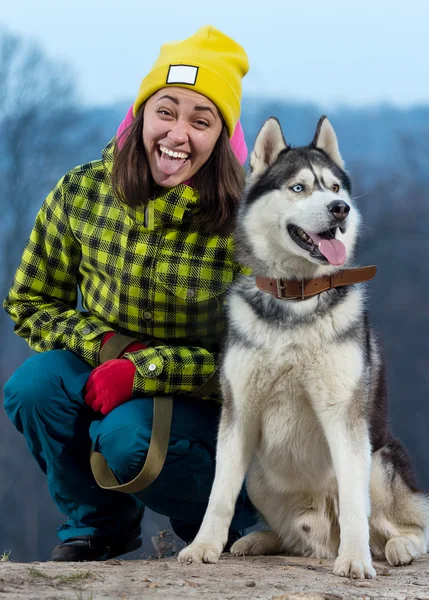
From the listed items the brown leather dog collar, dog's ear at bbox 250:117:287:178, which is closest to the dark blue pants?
the brown leather dog collar

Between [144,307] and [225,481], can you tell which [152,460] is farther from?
[144,307]

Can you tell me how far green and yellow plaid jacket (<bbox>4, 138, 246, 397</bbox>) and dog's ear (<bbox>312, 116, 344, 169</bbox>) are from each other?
0.47 m

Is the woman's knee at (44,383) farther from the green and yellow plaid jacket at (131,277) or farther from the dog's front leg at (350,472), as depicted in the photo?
the dog's front leg at (350,472)

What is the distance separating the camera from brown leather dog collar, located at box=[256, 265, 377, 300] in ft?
7.34

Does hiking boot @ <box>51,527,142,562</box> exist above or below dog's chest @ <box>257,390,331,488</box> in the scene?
below

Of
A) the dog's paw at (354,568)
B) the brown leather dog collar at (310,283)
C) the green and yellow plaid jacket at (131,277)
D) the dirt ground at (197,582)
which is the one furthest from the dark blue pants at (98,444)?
the dog's paw at (354,568)

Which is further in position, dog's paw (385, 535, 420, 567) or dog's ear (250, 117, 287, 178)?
dog's ear (250, 117, 287, 178)

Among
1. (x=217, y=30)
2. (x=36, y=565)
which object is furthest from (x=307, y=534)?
(x=217, y=30)

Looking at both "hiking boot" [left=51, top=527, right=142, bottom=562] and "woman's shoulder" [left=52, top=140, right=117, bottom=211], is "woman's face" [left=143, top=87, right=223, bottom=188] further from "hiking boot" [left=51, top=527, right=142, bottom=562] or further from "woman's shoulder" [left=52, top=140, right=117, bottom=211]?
"hiking boot" [left=51, top=527, right=142, bottom=562]

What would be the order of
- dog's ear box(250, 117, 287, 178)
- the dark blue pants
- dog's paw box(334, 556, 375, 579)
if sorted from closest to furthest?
dog's paw box(334, 556, 375, 579) < dog's ear box(250, 117, 287, 178) < the dark blue pants

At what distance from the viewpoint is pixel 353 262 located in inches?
93.0

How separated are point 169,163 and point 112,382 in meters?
0.77

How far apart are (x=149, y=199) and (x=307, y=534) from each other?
1.23 m

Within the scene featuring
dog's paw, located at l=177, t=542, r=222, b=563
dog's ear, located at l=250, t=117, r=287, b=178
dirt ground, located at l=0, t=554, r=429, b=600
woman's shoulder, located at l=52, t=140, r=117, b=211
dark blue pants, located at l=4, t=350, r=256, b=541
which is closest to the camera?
dirt ground, located at l=0, t=554, r=429, b=600
